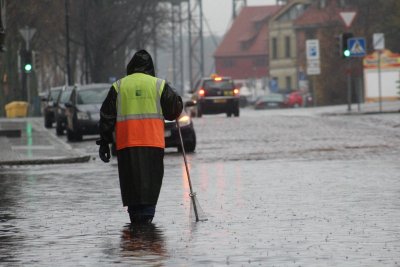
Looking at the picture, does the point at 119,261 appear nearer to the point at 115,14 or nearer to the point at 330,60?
the point at 115,14

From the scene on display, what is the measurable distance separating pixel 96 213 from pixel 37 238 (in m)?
2.70

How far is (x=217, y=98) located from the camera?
58.1 m

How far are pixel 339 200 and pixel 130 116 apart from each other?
11.5 ft

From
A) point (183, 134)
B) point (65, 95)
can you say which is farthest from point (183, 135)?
point (65, 95)

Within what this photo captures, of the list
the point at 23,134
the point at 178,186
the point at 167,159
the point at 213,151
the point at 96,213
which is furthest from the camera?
the point at 23,134

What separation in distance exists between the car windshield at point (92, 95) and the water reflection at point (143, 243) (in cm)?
2498

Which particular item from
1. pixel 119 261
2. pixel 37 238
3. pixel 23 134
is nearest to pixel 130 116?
pixel 37 238

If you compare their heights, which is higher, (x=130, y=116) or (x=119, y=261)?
(x=130, y=116)

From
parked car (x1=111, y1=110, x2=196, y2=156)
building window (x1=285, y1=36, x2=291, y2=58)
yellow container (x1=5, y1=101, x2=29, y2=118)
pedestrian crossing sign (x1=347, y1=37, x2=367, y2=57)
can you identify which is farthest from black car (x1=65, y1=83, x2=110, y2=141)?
building window (x1=285, y1=36, x2=291, y2=58)

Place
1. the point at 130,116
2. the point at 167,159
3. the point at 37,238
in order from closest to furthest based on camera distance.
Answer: the point at 37,238, the point at 130,116, the point at 167,159

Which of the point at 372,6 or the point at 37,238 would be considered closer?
the point at 37,238

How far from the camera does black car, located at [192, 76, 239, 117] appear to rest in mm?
58125

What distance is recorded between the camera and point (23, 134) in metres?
43.5

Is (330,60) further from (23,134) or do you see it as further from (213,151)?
(213,151)
